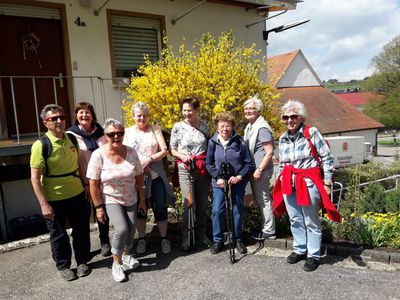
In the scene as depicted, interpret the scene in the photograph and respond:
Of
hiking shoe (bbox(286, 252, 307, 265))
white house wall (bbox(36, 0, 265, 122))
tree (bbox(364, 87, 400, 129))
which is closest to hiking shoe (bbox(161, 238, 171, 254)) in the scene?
hiking shoe (bbox(286, 252, 307, 265))

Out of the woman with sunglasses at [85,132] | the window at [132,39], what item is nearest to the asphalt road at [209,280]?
the woman with sunglasses at [85,132]

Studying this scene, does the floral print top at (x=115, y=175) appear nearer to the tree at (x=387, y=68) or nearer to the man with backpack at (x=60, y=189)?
the man with backpack at (x=60, y=189)

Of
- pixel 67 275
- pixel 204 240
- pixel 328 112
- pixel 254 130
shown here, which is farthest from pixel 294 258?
pixel 328 112

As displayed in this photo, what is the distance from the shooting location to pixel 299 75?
29719 mm

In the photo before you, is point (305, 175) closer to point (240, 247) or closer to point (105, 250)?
point (240, 247)

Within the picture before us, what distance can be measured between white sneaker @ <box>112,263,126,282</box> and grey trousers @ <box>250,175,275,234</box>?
1712 mm

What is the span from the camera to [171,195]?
416 centimetres

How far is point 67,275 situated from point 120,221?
846mm

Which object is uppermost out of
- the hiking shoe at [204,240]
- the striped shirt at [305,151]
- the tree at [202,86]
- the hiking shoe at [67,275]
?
the tree at [202,86]

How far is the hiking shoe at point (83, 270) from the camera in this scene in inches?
146

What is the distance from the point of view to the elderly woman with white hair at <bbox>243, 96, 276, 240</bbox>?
395 centimetres

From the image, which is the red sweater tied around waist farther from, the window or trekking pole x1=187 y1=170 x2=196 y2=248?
the window

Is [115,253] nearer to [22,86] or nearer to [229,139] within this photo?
[229,139]

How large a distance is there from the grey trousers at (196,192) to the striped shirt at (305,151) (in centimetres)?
105
